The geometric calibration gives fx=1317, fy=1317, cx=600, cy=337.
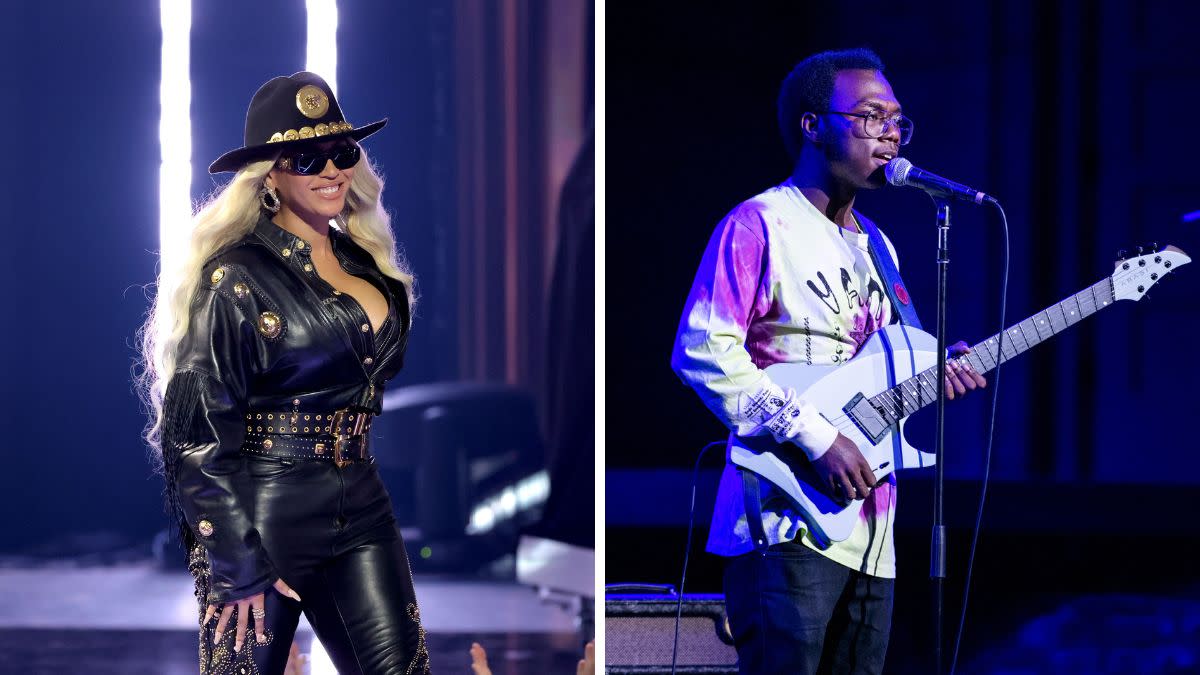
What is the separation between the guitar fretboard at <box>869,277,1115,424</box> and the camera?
3080 millimetres

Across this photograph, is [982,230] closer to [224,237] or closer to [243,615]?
[224,237]

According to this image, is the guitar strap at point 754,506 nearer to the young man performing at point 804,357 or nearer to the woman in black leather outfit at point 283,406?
the young man performing at point 804,357

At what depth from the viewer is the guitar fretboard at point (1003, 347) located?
3.08 meters

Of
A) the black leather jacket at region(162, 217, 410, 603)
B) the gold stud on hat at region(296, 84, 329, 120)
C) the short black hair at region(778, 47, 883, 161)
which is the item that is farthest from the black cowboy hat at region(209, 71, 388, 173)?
the short black hair at region(778, 47, 883, 161)

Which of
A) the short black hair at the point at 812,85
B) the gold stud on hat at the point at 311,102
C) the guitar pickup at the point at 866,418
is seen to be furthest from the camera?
the short black hair at the point at 812,85

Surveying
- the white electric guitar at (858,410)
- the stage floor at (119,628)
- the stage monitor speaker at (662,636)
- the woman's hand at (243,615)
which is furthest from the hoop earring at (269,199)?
the stage floor at (119,628)

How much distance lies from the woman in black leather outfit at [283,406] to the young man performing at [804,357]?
2.41 feet

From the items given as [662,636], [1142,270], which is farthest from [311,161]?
[1142,270]

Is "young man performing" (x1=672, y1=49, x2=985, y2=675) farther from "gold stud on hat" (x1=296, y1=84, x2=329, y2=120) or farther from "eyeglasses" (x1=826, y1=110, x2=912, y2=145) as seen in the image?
"gold stud on hat" (x1=296, y1=84, x2=329, y2=120)

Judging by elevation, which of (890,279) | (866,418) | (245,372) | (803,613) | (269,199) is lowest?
(803,613)

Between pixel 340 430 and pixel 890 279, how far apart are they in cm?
134

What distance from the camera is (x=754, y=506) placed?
2.95 m

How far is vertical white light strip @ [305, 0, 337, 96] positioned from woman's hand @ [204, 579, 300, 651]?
88.4 inches

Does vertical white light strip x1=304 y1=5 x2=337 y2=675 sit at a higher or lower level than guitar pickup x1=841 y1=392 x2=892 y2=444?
higher
